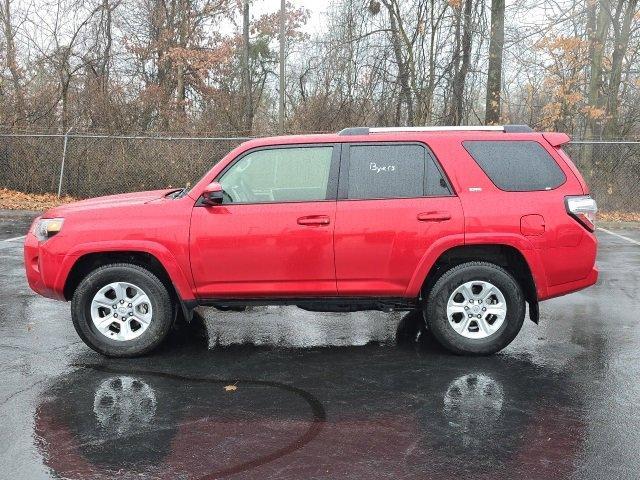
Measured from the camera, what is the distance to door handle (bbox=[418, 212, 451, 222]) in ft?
17.2

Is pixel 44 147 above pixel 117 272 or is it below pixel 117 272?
above

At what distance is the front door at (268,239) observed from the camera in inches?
207

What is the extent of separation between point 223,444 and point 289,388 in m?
0.99

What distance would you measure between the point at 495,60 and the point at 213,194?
17.1 m

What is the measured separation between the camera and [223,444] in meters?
3.70

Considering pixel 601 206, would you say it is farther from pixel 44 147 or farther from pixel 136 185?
pixel 44 147

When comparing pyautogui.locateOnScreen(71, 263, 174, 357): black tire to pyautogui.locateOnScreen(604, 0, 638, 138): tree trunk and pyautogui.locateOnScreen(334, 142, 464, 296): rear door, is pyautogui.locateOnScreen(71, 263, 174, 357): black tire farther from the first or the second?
pyautogui.locateOnScreen(604, 0, 638, 138): tree trunk

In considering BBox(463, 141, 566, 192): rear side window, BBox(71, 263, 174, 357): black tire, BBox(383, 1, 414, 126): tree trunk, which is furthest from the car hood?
BBox(383, 1, 414, 126): tree trunk

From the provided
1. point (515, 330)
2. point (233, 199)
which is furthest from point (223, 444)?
point (515, 330)

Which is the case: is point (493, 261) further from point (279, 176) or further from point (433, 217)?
point (279, 176)

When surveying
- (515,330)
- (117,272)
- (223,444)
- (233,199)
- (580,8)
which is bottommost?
(223,444)

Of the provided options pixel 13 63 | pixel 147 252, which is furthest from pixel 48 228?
pixel 13 63

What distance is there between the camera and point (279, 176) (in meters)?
5.48

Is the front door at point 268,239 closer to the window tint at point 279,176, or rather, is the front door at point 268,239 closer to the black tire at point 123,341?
the window tint at point 279,176
